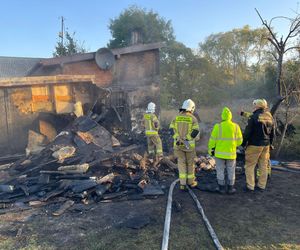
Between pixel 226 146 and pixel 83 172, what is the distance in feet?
12.4

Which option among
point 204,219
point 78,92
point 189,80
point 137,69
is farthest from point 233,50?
point 204,219

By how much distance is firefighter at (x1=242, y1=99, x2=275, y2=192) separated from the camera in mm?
6738

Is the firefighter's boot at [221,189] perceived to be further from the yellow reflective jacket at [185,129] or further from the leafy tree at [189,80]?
the leafy tree at [189,80]

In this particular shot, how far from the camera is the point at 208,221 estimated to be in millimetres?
5074

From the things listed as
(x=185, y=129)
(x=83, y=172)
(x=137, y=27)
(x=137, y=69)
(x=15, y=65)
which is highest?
(x=137, y=27)

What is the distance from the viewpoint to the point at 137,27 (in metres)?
28.5

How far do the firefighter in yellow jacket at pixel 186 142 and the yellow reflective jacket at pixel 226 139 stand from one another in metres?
0.51

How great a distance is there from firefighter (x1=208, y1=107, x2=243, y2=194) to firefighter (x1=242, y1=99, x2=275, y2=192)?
31 centimetres

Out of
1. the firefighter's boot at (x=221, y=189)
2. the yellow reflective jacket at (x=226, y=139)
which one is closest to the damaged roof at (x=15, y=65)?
the yellow reflective jacket at (x=226, y=139)

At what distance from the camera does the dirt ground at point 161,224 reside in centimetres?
443

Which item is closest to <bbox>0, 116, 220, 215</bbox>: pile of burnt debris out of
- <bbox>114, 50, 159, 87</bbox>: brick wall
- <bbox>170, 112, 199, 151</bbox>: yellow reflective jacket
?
<bbox>170, 112, 199, 151</bbox>: yellow reflective jacket

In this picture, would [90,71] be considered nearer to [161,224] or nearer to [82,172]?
[82,172]

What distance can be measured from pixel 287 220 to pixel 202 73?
22255 mm

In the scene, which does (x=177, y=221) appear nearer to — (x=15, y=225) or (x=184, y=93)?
(x=15, y=225)
